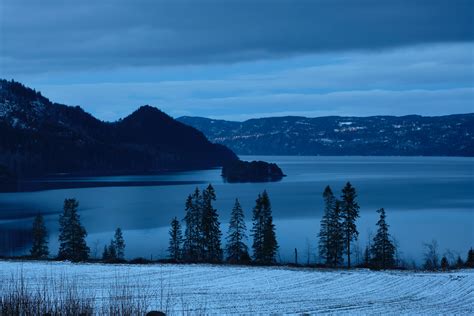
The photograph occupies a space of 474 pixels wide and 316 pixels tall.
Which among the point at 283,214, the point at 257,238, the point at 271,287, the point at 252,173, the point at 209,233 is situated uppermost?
the point at 252,173

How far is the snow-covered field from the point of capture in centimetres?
2072

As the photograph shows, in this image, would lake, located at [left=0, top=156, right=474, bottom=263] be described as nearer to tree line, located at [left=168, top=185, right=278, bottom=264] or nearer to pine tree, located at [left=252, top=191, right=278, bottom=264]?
pine tree, located at [left=252, top=191, right=278, bottom=264]

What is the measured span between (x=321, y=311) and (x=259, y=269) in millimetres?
10489

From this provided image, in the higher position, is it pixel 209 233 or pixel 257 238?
pixel 209 233

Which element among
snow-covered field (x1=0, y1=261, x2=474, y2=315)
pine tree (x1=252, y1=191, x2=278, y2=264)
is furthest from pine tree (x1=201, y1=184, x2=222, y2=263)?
snow-covered field (x1=0, y1=261, x2=474, y2=315)

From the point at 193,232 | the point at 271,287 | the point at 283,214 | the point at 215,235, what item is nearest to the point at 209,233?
the point at 215,235

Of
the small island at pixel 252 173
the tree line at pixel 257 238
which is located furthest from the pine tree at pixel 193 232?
the small island at pixel 252 173

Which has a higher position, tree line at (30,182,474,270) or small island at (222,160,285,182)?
small island at (222,160,285,182)

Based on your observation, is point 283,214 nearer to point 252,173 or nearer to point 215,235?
point 215,235

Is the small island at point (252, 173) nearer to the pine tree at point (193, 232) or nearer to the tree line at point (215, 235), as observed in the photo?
the pine tree at point (193, 232)

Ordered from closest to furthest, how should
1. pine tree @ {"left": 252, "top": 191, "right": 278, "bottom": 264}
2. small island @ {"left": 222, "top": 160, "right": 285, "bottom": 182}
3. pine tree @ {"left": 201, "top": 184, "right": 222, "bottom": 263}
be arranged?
pine tree @ {"left": 252, "top": 191, "right": 278, "bottom": 264} → pine tree @ {"left": 201, "top": 184, "right": 222, "bottom": 263} → small island @ {"left": 222, "top": 160, "right": 285, "bottom": 182}

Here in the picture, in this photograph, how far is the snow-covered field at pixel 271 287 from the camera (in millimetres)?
20719

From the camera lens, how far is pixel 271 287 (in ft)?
Result: 83.8

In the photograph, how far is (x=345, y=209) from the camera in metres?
46.0
